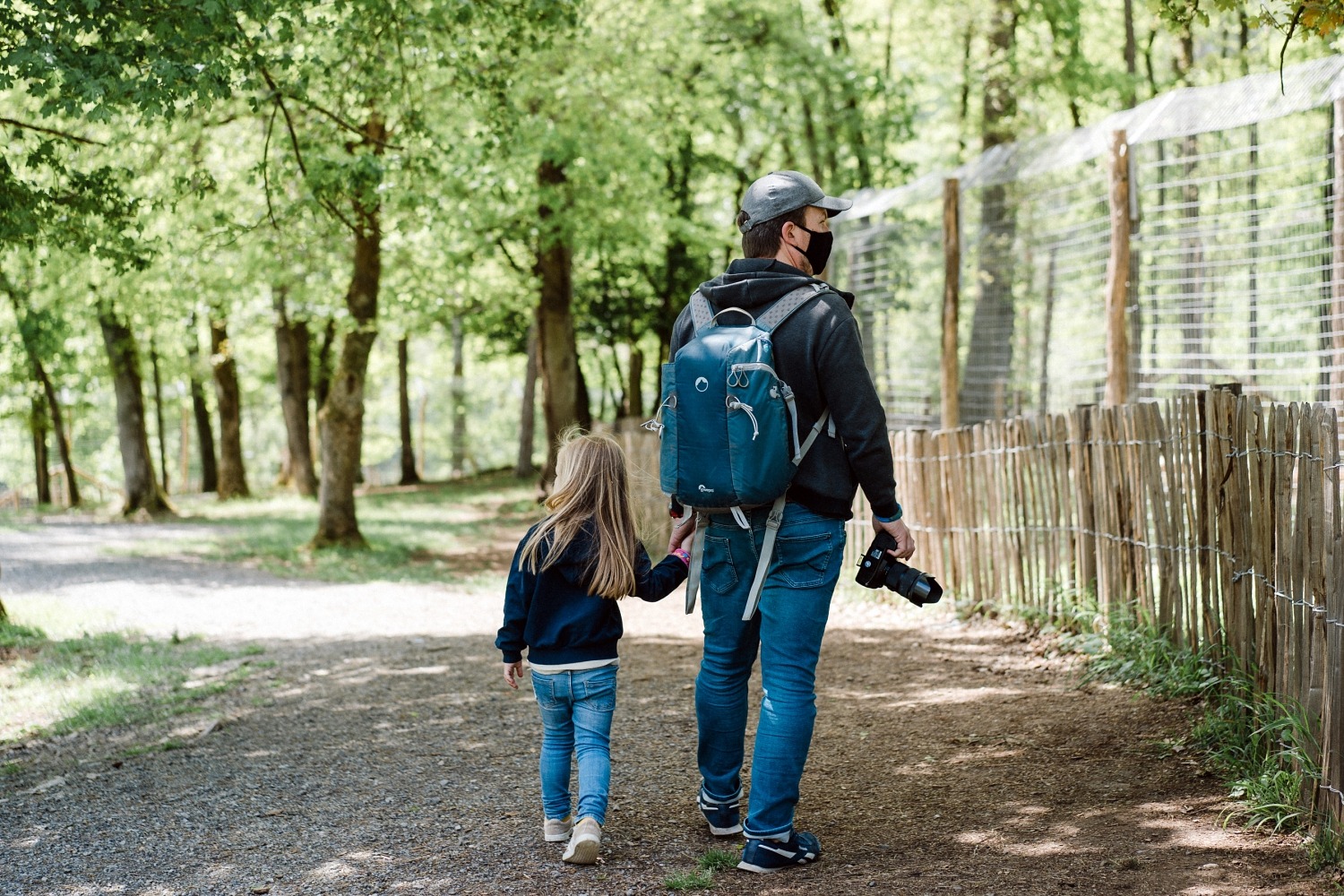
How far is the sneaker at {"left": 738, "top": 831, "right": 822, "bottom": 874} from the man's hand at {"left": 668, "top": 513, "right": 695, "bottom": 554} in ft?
2.94

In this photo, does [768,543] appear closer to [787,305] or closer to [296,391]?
[787,305]

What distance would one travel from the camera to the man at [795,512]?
3471 mm

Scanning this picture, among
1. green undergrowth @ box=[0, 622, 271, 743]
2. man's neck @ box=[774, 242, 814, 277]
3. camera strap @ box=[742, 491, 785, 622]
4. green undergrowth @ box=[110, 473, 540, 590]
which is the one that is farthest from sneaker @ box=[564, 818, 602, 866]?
green undergrowth @ box=[110, 473, 540, 590]

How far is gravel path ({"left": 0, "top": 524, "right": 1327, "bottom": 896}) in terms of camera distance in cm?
356

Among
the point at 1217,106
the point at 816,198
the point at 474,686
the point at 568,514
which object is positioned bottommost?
the point at 474,686

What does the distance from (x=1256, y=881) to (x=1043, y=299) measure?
30.7 feet

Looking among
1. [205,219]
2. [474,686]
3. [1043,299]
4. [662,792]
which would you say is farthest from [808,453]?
[205,219]

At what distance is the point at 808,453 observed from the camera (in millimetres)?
3527

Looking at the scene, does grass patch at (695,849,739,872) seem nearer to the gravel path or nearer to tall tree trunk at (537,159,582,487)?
the gravel path

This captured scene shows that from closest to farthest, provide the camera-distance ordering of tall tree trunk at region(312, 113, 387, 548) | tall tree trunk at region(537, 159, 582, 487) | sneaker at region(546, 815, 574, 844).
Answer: sneaker at region(546, 815, 574, 844) < tall tree trunk at region(312, 113, 387, 548) < tall tree trunk at region(537, 159, 582, 487)

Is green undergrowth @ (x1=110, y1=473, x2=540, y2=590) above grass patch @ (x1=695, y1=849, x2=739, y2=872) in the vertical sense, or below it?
below

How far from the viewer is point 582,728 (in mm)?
3727

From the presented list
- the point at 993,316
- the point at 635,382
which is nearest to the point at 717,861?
the point at 993,316

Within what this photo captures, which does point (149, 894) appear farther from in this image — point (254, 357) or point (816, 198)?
point (254, 357)
